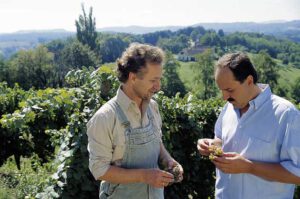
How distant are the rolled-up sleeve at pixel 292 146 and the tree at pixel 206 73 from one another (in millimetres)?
57087

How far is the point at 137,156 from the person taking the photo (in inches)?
108

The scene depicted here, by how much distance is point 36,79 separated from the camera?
4822 centimetres

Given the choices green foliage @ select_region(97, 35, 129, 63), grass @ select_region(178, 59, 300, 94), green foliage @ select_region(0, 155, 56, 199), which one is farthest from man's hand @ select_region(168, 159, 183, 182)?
green foliage @ select_region(97, 35, 129, 63)

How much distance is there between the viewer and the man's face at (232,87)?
2.85 metres

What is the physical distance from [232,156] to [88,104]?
2.52m

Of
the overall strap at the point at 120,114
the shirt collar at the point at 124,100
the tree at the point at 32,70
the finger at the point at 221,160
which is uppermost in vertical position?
the shirt collar at the point at 124,100

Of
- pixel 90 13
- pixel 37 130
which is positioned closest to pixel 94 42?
pixel 90 13

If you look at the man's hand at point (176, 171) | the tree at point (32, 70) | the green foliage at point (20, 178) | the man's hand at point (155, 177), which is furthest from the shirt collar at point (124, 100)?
the tree at point (32, 70)

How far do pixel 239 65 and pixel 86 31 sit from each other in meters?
70.6

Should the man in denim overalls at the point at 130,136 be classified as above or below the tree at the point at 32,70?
above

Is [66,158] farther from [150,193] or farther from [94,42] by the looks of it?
[94,42]

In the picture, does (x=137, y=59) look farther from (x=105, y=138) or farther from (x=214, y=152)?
(x=214, y=152)

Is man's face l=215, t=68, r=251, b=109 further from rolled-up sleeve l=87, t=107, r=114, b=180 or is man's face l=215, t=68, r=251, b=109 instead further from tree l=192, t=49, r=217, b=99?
tree l=192, t=49, r=217, b=99

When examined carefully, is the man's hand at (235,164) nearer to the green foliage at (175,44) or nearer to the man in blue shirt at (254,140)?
the man in blue shirt at (254,140)
